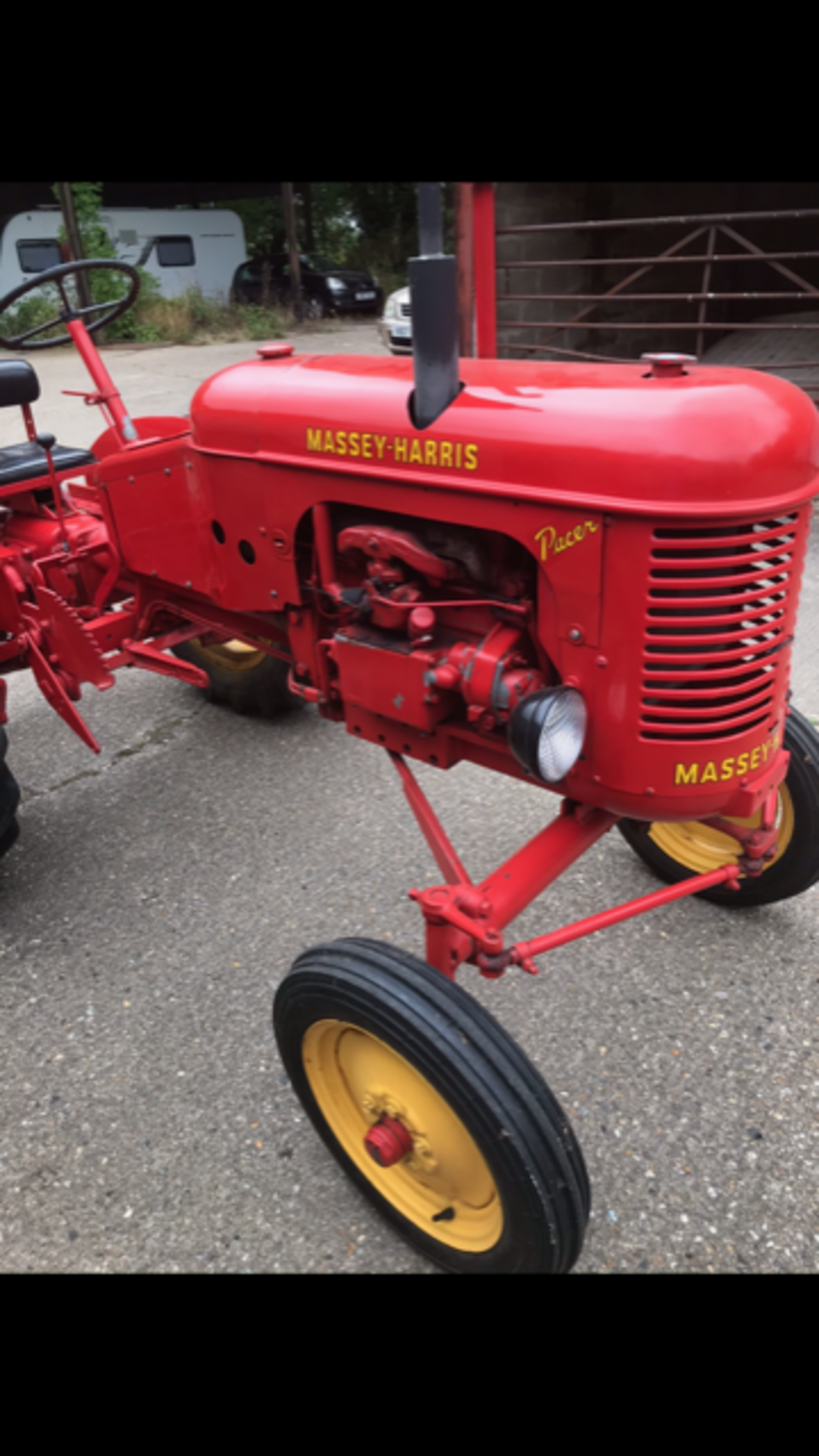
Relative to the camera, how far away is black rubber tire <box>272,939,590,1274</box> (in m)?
1.41

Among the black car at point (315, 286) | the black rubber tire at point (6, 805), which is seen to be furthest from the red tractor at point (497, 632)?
the black car at point (315, 286)

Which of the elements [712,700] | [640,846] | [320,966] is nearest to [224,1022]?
[320,966]

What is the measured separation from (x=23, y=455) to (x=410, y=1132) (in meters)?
2.49

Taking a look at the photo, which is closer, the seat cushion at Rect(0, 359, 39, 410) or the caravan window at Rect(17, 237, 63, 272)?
the seat cushion at Rect(0, 359, 39, 410)

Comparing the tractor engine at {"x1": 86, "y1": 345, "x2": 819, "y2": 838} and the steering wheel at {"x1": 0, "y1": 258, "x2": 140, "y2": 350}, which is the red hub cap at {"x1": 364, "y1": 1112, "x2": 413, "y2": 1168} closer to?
the tractor engine at {"x1": 86, "y1": 345, "x2": 819, "y2": 838}

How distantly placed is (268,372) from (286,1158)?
1624 mm

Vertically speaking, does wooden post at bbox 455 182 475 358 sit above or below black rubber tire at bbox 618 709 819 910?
above

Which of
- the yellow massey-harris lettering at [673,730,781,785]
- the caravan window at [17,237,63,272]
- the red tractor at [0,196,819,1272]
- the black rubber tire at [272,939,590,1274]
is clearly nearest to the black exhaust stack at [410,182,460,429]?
the red tractor at [0,196,819,1272]

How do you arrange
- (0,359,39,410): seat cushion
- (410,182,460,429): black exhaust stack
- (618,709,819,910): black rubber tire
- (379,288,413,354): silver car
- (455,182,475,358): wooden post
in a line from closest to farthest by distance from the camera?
(410,182,460,429): black exhaust stack, (618,709,819,910): black rubber tire, (0,359,39,410): seat cushion, (455,182,475,358): wooden post, (379,288,413,354): silver car

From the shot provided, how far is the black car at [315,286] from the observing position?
48.4 ft

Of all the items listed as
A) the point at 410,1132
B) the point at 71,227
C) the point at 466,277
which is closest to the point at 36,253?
the point at 71,227

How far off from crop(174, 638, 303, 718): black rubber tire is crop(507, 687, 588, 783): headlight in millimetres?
1822

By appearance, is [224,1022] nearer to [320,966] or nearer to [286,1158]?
[286,1158]

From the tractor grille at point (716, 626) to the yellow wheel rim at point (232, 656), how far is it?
1998mm
